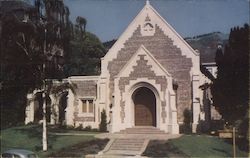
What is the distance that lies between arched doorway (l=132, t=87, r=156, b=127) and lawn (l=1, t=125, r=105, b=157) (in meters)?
4.79

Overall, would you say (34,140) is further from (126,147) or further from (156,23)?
(156,23)

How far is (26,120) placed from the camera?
3133 cm

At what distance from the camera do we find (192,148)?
19.2 metres

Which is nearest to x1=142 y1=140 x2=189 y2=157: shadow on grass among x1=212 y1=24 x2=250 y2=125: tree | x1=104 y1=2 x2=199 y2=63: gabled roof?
x1=212 y1=24 x2=250 y2=125: tree

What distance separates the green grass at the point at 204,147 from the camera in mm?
18281

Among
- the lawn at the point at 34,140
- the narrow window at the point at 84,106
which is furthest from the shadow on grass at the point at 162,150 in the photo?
the narrow window at the point at 84,106

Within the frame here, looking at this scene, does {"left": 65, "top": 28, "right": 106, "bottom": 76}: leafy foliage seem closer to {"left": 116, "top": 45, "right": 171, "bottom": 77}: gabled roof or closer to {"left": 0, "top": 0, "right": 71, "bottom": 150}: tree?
{"left": 116, "top": 45, "right": 171, "bottom": 77}: gabled roof

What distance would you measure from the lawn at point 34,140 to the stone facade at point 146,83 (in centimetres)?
409

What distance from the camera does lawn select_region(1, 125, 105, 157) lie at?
19922mm

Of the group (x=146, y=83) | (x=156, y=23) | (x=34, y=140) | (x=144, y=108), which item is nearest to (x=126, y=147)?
(x=34, y=140)

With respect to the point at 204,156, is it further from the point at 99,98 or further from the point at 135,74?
the point at 99,98

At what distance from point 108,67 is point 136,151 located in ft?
35.4

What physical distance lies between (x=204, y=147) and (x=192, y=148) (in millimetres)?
665

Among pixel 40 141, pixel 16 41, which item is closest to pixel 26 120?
pixel 40 141
